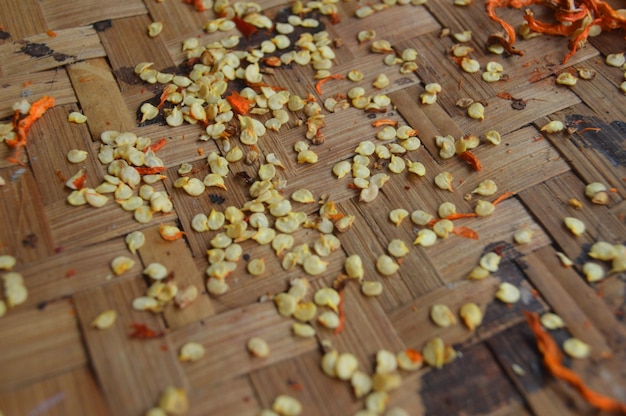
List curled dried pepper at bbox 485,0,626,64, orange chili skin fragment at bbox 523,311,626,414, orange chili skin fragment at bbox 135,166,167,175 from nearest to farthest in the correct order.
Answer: orange chili skin fragment at bbox 523,311,626,414
orange chili skin fragment at bbox 135,166,167,175
curled dried pepper at bbox 485,0,626,64

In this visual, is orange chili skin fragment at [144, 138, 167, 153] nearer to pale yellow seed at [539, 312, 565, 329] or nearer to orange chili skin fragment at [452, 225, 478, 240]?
orange chili skin fragment at [452, 225, 478, 240]

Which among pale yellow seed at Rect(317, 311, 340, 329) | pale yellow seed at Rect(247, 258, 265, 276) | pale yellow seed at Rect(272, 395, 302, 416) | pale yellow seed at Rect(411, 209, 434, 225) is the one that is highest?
Result: pale yellow seed at Rect(247, 258, 265, 276)

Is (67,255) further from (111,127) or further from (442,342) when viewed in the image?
(442,342)

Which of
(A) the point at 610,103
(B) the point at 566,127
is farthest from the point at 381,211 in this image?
(A) the point at 610,103

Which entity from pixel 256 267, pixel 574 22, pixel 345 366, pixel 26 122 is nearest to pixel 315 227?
pixel 256 267

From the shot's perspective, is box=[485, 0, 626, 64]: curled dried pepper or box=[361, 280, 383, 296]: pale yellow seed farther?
box=[485, 0, 626, 64]: curled dried pepper

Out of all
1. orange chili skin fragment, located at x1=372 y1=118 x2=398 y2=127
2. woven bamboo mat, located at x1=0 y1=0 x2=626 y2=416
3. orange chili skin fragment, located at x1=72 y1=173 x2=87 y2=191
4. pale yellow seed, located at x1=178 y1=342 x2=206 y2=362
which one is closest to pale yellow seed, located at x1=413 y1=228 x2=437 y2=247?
woven bamboo mat, located at x1=0 y1=0 x2=626 y2=416

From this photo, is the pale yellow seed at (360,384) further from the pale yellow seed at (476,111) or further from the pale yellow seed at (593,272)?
the pale yellow seed at (476,111)

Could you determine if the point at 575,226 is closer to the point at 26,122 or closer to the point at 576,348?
the point at 576,348
